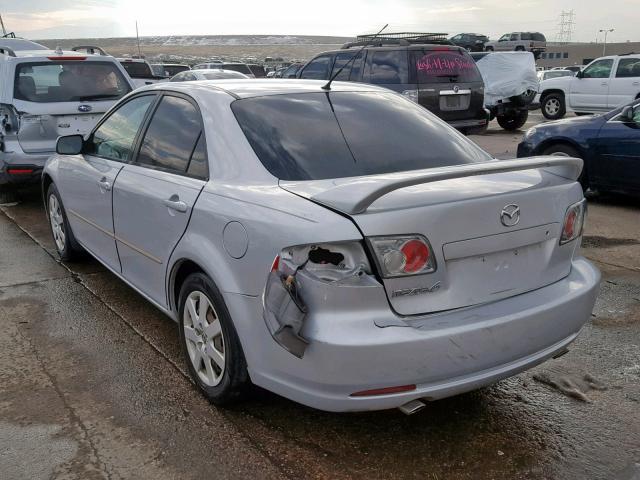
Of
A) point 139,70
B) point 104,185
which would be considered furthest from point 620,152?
point 139,70

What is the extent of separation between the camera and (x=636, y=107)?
717 cm

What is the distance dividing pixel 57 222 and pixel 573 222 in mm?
4405

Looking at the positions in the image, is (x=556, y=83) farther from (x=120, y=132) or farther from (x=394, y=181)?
(x=394, y=181)

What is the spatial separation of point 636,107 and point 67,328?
6364 millimetres

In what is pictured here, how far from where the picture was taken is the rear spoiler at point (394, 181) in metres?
2.44

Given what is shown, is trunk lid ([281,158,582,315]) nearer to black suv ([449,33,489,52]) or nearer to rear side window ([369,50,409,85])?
rear side window ([369,50,409,85])

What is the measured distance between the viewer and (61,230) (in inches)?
A: 220

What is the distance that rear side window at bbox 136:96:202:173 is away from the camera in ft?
11.4

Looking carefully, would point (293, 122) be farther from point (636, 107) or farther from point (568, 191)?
point (636, 107)

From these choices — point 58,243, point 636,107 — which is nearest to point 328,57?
point 636,107

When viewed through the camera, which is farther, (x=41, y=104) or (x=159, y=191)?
(x=41, y=104)

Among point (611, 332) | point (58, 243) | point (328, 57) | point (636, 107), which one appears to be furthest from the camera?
point (328, 57)

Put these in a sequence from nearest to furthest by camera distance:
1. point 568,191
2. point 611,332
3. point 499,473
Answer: point 499,473 → point 568,191 → point 611,332

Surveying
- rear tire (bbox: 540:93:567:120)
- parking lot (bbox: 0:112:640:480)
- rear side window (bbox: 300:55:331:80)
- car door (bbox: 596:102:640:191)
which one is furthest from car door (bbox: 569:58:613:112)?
parking lot (bbox: 0:112:640:480)
